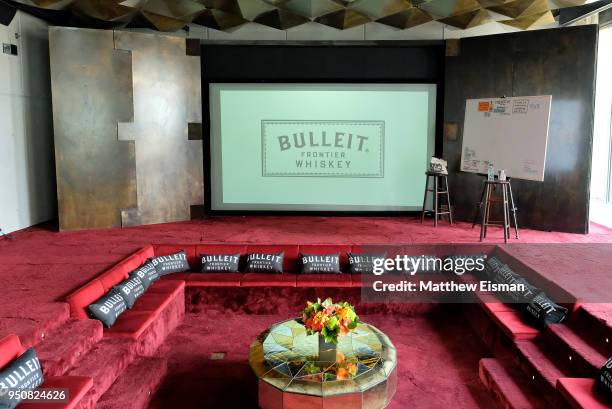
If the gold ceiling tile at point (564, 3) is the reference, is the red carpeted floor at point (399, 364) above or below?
below

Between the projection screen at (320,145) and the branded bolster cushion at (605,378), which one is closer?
the branded bolster cushion at (605,378)

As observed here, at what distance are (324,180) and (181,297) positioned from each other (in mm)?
3488

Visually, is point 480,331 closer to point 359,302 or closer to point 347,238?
point 359,302

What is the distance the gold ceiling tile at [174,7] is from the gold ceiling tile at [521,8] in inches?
149

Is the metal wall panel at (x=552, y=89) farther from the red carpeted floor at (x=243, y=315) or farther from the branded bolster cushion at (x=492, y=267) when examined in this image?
the branded bolster cushion at (x=492, y=267)

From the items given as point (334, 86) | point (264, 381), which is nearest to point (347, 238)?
point (334, 86)

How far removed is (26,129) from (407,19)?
5.41 metres

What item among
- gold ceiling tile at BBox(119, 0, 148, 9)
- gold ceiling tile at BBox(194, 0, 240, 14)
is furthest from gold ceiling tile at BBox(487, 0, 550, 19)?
gold ceiling tile at BBox(119, 0, 148, 9)

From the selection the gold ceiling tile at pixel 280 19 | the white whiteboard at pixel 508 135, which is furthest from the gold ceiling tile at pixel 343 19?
the white whiteboard at pixel 508 135

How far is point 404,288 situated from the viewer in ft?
19.8

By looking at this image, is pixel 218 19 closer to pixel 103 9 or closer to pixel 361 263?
pixel 103 9

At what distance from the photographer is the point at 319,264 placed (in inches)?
240

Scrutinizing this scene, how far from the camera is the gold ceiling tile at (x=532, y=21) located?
23.3 ft

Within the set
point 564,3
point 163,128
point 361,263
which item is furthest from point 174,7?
point 564,3
